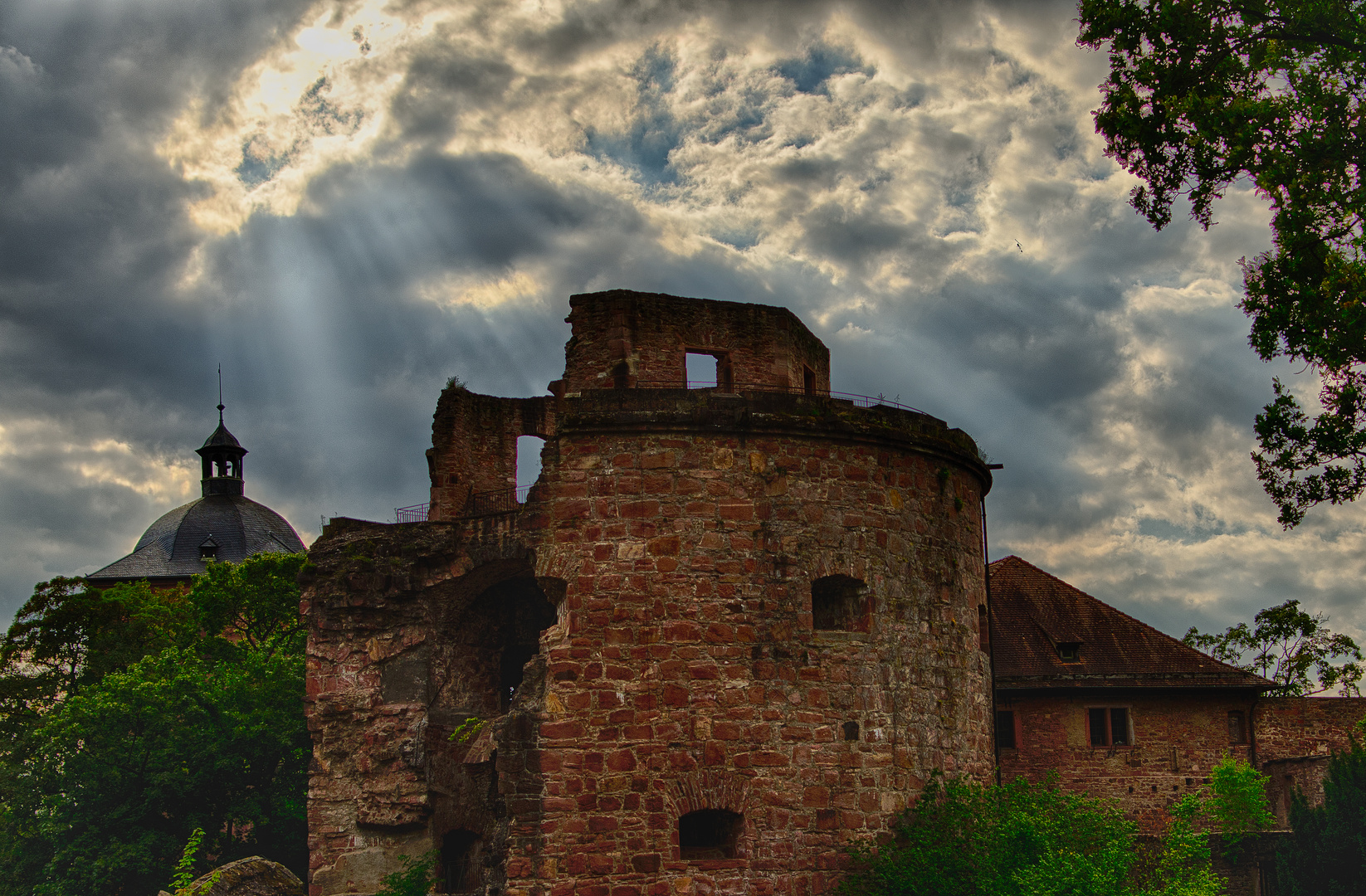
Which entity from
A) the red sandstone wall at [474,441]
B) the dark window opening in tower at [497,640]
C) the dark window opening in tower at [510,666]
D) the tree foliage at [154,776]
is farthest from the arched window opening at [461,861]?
the tree foliage at [154,776]

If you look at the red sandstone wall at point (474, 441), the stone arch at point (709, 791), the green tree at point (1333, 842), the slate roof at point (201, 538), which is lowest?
the green tree at point (1333, 842)

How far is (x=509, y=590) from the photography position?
1914 centimetres

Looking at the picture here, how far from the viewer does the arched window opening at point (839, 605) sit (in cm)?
1584

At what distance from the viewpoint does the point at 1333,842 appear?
22750 millimetres

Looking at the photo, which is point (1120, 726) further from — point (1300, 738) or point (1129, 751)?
point (1300, 738)

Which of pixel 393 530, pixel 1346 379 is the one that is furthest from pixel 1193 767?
pixel 393 530

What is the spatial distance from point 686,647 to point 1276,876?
1504 cm

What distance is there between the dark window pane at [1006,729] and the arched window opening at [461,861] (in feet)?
33.5

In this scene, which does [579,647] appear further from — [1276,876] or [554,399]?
[1276,876]

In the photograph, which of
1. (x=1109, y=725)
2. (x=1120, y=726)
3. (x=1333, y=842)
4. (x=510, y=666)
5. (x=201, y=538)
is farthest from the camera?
(x=201, y=538)

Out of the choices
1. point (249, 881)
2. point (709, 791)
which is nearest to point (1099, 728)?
point (709, 791)

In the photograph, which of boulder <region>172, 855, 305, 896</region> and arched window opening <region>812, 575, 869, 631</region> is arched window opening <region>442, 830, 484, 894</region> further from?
arched window opening <region>812, 575, 869, 631</region>

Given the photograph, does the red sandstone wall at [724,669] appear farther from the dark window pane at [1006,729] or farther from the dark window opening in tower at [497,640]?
the dark window pane at [1006,729]

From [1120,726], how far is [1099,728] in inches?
16.9
